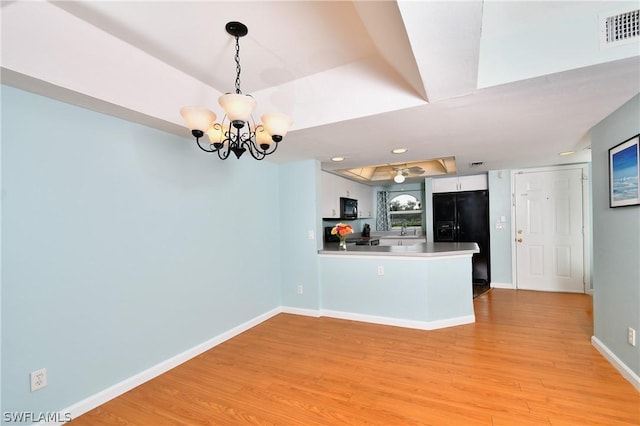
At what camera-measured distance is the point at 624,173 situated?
2133mm

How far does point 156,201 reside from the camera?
2.46m

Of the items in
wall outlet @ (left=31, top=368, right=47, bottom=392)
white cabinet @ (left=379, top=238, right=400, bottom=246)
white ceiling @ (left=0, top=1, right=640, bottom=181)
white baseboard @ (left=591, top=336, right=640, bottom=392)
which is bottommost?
white baseboard @ (left=591, top=336, right=640, bottom=392)

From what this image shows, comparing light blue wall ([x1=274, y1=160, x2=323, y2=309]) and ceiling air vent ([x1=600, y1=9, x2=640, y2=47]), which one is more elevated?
ceiling air vent ([x1=600, y1=9, x2=640, y2=47])

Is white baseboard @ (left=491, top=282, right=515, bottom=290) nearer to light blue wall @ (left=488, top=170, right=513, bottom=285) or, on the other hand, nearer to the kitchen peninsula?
light blue wall @ (left=488, top=170, right=513, bottom=285)

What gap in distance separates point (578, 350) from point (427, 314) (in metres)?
1.34

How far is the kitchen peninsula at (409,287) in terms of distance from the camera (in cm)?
337

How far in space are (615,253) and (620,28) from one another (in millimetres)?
1714

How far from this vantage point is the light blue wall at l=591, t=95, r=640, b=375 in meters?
2.07

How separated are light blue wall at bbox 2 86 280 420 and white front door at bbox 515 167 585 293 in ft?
15.8

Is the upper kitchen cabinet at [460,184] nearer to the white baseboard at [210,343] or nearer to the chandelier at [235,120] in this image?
the white baseboard at [210,343]

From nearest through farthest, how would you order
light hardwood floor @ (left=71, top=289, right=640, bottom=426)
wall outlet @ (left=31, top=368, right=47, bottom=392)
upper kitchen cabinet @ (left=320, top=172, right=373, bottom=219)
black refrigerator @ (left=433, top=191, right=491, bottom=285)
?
wall outlet @ (left=31, top=368, right=47, bottom=392) → light hardwood floor @ (left=71, top=289, right=640, bottom=426) → upper kitchen cabinet @ (left=320, top=172, right=373, bottom=219) → black refrigerator @ (left=433, top=191, right=491, bottom=285)

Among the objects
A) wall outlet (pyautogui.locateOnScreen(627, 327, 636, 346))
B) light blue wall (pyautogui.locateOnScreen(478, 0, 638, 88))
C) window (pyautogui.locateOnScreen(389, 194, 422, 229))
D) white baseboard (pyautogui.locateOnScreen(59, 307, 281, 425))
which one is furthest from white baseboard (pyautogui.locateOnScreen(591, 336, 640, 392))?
window (pyautogui.locateOnScreen(389, 194, 422, 229))

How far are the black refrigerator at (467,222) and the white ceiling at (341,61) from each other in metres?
2.71

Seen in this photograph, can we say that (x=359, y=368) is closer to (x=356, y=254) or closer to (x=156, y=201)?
(x=356, y=254)
